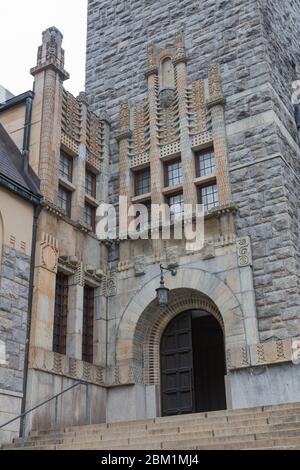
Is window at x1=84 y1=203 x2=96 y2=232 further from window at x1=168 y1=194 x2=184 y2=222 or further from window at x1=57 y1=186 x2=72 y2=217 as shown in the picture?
window at x1=168 y1=194 x2=184 y2=222

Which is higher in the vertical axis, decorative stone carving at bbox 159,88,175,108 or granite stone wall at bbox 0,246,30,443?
decorative stone carving at bbox 159,88,175,108

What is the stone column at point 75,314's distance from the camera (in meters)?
14.7

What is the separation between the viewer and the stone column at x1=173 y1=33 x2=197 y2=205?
1615 cm

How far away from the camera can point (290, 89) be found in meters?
17.6

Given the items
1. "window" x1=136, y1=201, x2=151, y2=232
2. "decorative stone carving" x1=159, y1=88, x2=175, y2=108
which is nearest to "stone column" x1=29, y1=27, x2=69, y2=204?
"window" x1=136, y1=201, x2=151, y2=232

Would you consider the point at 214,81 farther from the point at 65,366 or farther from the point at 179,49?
the point at 65,366

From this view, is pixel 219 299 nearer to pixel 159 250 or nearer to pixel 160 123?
pixel 159 250

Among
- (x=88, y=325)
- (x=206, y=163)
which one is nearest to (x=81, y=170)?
(x=206, y=163)

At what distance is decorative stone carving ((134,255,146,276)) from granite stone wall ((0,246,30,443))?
3233 mm

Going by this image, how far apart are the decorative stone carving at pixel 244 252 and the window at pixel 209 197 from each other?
158 cm

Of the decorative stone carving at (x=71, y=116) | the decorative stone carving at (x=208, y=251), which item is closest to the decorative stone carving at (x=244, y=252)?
the decorative stone carving at (x=208, y=251)

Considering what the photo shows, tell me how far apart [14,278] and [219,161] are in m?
6.25

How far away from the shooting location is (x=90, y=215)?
17234mm
